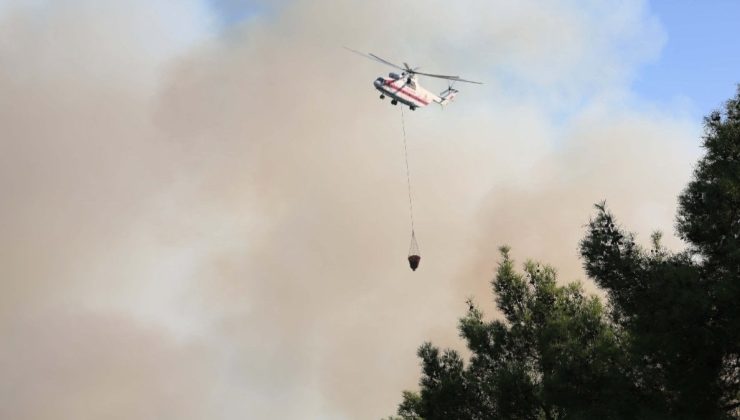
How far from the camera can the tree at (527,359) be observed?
3159cm

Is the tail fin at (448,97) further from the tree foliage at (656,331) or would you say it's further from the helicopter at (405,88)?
the tree foliage at (656,331)

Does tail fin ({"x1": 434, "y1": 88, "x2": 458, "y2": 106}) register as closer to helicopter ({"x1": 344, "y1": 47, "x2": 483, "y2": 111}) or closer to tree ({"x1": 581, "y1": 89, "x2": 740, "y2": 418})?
helicopter ({"x1": 344, "y1": 47, "x2": 483, "y2": 111})

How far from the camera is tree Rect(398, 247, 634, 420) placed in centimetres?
3159

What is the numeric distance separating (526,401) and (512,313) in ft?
17.8

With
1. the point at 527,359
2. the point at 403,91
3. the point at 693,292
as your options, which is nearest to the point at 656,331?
the point at 693,292

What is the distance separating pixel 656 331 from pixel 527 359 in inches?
491

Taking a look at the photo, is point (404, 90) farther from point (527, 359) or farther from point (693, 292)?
point (693, 292)

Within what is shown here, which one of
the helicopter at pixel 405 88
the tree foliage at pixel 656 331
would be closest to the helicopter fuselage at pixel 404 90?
the helicopter at pixel 405 88

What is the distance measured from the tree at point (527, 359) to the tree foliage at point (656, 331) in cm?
7

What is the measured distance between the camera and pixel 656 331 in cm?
2733

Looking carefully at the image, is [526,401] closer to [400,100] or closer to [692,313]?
[692,313]

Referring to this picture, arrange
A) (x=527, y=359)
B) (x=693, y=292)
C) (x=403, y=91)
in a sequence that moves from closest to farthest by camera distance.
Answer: (x=693, y=292) < (x=527, y=359) < (x=403, y=91)

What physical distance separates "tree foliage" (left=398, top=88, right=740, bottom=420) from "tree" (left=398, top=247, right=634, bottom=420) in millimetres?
69

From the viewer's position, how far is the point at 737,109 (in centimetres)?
2962
